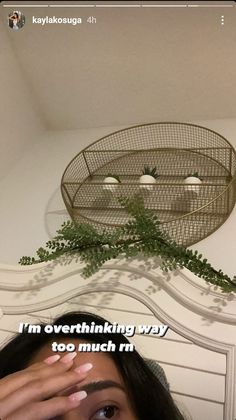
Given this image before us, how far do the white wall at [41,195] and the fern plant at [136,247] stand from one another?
0.19m

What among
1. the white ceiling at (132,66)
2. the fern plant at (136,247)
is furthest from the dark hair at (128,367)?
the white ceiling at (132,66)

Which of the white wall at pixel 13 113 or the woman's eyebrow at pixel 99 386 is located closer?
the woman's eyebrow at pixel 99 386

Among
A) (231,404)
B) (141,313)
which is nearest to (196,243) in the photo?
(141,313)

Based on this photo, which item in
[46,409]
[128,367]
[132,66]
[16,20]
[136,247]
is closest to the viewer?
[46,409]

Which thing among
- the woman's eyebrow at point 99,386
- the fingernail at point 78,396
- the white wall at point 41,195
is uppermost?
the white wall at point 41,195

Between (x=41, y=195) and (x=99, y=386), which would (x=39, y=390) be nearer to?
(x=99, y=386)

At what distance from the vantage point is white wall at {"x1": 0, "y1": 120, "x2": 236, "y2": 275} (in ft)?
3.03

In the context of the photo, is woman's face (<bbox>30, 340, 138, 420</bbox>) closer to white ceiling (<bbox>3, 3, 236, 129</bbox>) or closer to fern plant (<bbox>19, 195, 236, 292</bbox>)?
fern plant (<bbox>19, 195, 236, 292</bbox>)

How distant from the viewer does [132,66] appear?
98 cm

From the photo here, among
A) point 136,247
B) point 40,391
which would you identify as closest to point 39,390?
point 40,391

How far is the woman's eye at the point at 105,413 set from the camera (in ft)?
1.57

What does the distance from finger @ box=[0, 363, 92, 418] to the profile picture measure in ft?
2.25

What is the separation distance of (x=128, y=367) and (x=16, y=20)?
70 centimetres

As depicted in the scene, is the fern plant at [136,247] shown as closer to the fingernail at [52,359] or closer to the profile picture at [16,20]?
the fingernail at [52,359]
